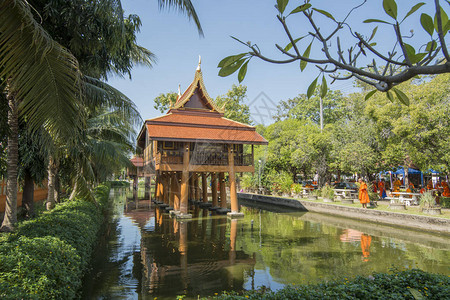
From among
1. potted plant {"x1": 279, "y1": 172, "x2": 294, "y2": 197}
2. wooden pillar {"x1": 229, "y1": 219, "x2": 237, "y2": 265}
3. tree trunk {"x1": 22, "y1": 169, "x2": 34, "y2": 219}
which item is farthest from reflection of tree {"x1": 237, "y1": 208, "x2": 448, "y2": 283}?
potted plant {"x1": 279, "y1": 172, "x2": 294, "y2": 197}

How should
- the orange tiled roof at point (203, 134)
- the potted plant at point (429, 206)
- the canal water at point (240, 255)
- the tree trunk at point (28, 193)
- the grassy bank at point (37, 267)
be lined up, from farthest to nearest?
the orange tiled roof at point (203, 134) < the potted plant at point (429, 206) < the tree trunk at point (28, 193) < the canal water at point (240, 255) < the grassy bank at point (37, 267)

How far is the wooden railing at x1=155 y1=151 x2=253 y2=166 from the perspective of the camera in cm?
1558

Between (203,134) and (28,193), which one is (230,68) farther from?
(203,134)

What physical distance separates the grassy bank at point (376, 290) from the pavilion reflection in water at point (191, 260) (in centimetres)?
266

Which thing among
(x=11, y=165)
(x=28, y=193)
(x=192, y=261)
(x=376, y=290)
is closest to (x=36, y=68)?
(x=11, y=165)

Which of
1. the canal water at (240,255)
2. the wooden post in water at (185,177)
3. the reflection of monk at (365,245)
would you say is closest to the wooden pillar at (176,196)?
the wooden post in water at (185,177)

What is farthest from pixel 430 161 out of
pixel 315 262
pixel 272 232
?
pixel 315 262

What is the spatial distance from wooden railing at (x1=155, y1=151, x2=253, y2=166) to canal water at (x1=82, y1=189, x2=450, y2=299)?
127 inches

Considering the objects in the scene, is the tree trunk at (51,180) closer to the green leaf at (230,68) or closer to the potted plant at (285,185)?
the green leaf at (230,68)

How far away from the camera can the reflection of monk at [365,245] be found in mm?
9133

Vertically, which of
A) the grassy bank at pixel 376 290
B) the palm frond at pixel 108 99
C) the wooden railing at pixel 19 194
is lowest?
the grassy bank at pixel 376 290

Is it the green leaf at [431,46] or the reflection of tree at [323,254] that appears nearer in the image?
the green leaf at [431,46]

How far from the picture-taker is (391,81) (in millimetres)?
1728

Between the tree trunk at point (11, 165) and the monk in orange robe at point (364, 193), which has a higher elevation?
the tree trunk at point (11, 165)
